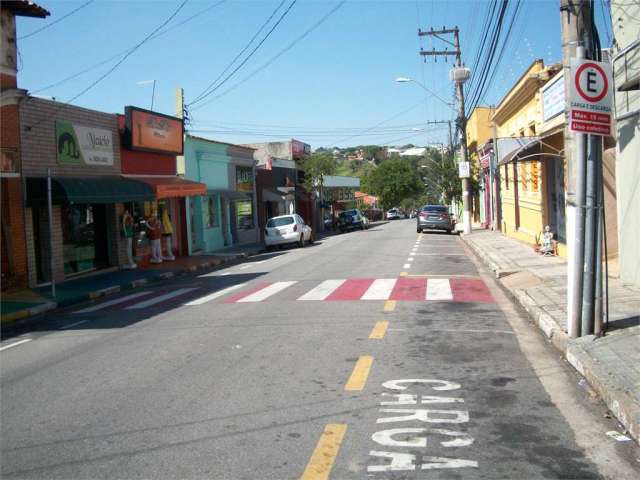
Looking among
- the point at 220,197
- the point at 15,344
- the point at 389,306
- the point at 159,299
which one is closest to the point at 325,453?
the point at 389,306

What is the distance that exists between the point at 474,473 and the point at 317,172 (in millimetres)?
47658

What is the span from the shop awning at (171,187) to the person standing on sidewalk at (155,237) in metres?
0.98

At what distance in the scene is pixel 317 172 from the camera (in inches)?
2028

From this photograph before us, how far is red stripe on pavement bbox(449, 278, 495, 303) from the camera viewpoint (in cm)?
1194

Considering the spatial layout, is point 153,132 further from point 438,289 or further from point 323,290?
point 438,289

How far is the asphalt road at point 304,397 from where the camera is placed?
182 inches

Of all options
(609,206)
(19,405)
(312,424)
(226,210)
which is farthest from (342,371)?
(226,210)

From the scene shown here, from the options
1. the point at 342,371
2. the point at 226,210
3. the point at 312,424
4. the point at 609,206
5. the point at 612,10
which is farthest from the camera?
the point at 226,210

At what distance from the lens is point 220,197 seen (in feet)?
104

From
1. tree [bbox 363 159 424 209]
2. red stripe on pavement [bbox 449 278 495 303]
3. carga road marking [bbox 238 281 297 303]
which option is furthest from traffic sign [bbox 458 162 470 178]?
tree [bbox 363 159 424 209]

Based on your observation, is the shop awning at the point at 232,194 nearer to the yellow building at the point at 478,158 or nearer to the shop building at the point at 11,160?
the shop building at the point at 11,160

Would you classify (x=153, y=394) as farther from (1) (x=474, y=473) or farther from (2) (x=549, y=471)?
(2) (x=549, y=471)

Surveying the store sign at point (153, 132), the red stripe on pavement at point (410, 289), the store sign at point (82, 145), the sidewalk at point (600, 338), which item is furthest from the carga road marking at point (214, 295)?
the store sign at point (153, 132)

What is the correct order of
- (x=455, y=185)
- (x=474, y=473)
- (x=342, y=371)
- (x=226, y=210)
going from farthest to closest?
(x=455, y=185) < (x=226, y=210) < (x=342, y=371) < (x=474, y=473)
